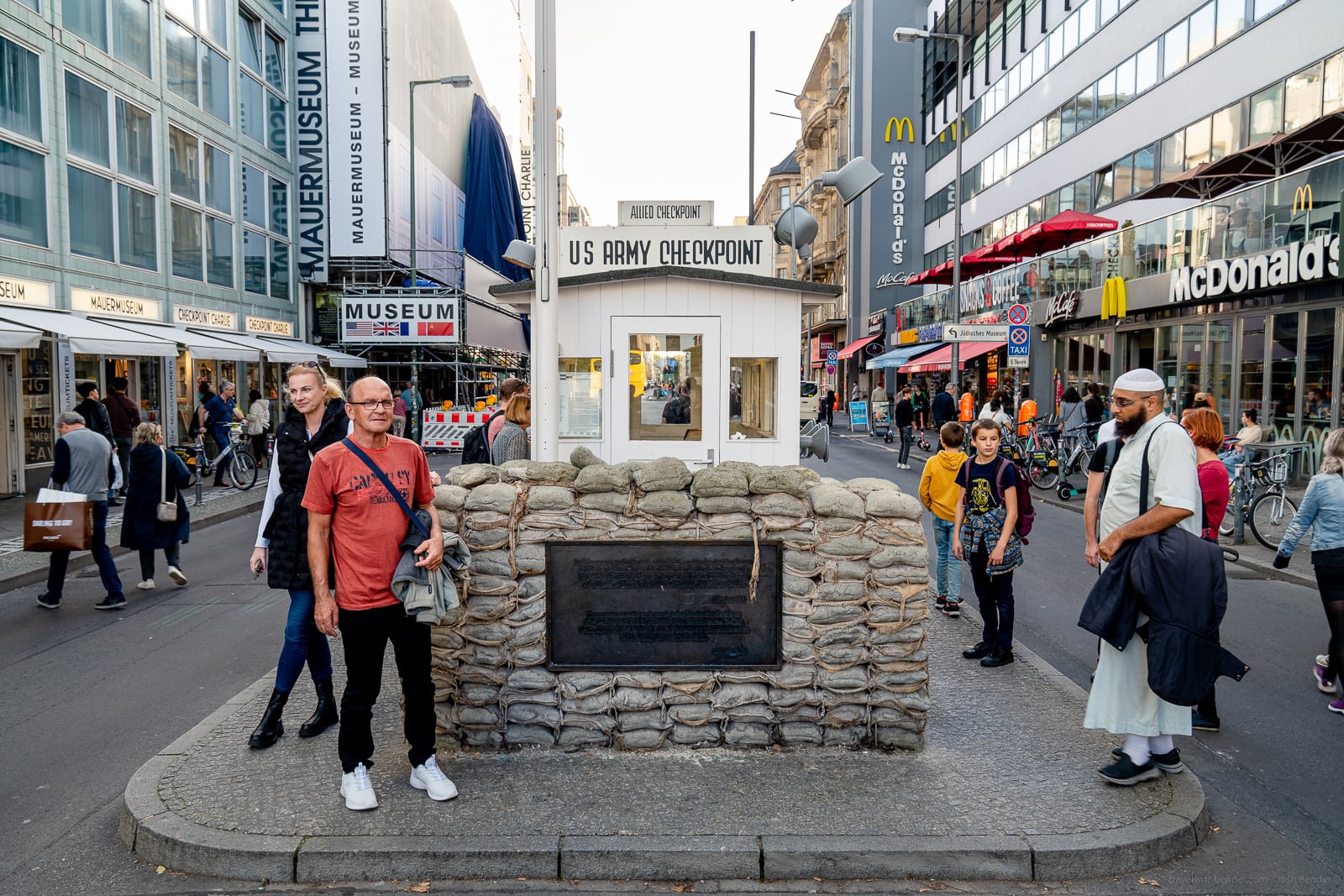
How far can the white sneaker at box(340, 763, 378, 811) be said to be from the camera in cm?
398

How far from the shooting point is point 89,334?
1393cm

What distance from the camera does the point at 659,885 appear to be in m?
3.63

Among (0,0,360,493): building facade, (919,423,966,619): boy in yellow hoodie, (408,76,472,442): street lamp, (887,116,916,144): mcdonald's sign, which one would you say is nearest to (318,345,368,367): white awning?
(0,0,360,493): building facade

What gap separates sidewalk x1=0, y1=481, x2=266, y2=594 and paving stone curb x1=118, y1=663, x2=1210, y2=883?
24.0ft

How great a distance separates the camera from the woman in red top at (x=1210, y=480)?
541 cm

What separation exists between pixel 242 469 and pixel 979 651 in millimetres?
15057

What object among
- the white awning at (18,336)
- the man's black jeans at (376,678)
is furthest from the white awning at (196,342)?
the man's black jeans at (376,678)

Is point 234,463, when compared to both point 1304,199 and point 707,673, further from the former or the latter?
point 1304,199

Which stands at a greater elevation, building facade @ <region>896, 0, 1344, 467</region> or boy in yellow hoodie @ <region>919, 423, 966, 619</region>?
building facade @ <region>896, 0, 1344, 467</region>

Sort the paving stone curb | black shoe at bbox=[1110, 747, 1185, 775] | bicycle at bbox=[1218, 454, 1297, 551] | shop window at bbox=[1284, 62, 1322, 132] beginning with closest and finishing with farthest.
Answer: the paving stone curb, black shoe at bbox=[1110, 747, 1185, 775], bicycle at bbox=[1218, 454, 1297, 551], shop window at bbox=[1284, 62, 1322, 132]

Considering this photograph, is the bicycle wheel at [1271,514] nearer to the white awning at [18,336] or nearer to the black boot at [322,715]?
the black boot at [322,715]

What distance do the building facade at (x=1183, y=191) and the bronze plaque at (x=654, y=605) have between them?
45.2 feet

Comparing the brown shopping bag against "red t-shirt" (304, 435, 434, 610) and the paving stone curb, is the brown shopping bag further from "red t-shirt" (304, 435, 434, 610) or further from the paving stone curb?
"red t-shirt" (304, 435, 434, 610)

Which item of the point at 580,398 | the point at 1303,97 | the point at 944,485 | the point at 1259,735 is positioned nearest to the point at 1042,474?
the point at 1303,97
